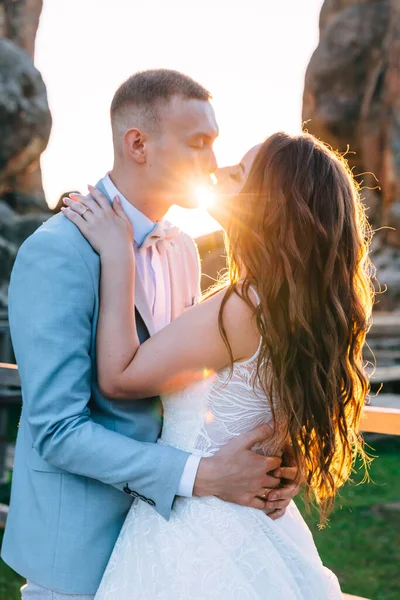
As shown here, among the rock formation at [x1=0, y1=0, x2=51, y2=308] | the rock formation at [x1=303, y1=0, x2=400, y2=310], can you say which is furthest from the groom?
the rock formation at [x1=303, y1=0, x2=400, y2=310]

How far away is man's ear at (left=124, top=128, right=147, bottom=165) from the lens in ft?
6.44

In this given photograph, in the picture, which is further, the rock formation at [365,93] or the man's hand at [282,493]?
the rock formation at [365,93]

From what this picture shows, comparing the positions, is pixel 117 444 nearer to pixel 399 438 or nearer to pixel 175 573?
pixel 175 573

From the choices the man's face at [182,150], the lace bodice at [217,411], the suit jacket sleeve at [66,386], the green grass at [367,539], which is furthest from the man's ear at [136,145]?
the green grass at [367,539]

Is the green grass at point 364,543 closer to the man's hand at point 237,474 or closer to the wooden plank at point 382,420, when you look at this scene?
the wooden plank at point 382,420

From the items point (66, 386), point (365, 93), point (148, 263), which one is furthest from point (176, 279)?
point (365, 93)

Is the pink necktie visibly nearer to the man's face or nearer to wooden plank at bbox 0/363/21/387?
the man's face

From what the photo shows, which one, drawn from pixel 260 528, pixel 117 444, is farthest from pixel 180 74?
pixel 260 528

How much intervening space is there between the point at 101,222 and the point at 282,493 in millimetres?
796

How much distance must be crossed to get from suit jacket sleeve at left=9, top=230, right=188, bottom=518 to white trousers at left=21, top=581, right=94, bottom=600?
0.98 ft

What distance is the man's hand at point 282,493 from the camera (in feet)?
5.71

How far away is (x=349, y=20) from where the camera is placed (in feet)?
75.7

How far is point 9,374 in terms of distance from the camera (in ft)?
9.74

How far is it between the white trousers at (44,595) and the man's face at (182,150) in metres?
1.04
